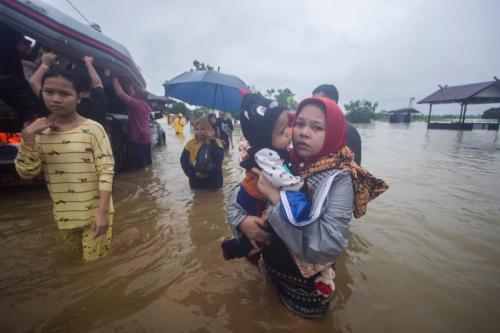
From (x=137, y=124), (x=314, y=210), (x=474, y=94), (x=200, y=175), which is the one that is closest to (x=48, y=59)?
(x=314, y=210)

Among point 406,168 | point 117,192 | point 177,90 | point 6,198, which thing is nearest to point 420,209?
point 406,168

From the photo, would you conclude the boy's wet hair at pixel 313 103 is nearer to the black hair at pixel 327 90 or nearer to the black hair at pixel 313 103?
the black hair at pixel 313 103

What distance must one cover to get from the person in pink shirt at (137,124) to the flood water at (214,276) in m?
2.03

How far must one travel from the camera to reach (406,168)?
7344 mm

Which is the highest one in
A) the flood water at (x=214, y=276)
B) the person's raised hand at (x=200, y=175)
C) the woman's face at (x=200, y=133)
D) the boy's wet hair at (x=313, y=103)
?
the boy's wet hair at (x=313, y=103)

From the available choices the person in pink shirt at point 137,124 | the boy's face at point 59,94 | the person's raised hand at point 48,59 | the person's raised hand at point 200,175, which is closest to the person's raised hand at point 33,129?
the boy's face at point 59,94

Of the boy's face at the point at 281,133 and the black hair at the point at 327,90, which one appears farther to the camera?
the black hair at the point at 327,90

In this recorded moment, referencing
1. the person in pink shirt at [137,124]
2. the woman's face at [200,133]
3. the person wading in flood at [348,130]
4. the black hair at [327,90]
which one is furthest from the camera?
the person in pink shirt at [137,124]

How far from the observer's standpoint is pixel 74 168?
1.95 m

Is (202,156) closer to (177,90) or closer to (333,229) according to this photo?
(177,90)

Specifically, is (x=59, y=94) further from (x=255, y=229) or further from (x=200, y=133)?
(x=200, y=133)

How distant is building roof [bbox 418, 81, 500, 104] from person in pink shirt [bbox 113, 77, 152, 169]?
2667 centimetres

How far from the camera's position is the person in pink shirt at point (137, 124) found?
5.17 meters

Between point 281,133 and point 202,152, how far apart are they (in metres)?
3.09
